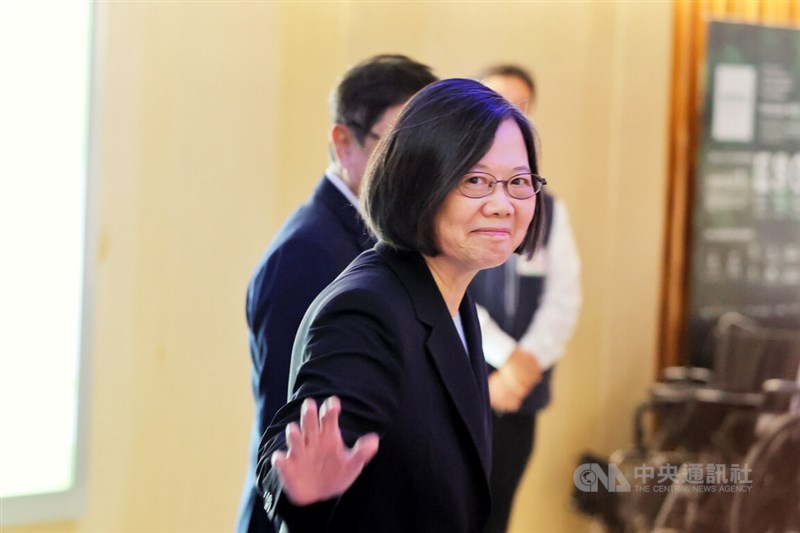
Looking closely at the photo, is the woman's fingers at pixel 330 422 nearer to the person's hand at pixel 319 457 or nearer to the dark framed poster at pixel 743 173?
the person's hand at pixel 319 457

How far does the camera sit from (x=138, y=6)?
3270 millimetres

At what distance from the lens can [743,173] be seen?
446cm

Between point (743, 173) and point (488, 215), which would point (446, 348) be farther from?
point (743, 173)

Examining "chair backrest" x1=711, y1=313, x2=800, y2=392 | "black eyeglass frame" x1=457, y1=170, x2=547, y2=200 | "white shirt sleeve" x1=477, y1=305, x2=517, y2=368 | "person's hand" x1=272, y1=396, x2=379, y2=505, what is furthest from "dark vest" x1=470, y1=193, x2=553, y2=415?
"person's hand" x1=272, y1=396, x2=379, y2=505

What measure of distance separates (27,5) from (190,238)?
2.87ft

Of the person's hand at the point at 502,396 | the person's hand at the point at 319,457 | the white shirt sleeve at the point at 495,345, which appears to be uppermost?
the person's hand at the point at 319,457

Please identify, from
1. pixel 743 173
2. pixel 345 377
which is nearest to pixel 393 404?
pixel 345 377

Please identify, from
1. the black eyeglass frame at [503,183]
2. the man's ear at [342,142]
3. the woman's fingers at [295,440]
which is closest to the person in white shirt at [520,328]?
the man's ear at [342,142]

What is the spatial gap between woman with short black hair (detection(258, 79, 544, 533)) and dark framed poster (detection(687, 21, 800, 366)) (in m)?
3.20

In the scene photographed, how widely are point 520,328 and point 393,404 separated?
2376mm

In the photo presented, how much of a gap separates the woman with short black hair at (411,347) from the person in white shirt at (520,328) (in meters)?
1.69

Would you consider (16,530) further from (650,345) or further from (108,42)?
(650,345)

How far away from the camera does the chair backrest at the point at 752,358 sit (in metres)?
4.16

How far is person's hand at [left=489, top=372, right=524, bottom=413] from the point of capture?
10.5ft
